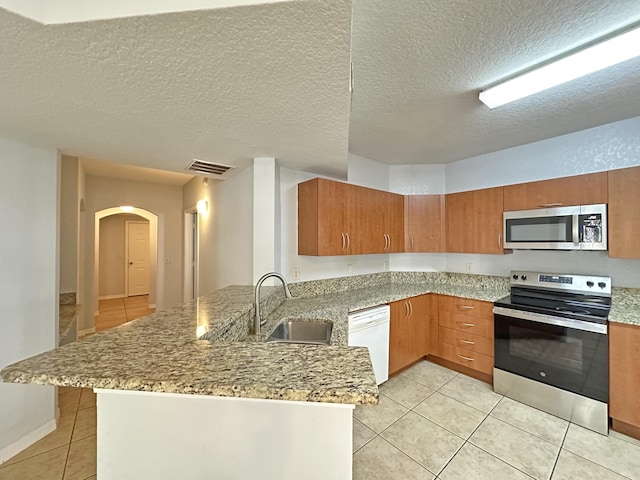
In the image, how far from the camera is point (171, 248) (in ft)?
17.5

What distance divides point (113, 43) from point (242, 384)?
4.03 ft

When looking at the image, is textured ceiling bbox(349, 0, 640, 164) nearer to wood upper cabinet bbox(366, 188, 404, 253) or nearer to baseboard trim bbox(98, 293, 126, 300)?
wood upper cabinet bbox(366, 188, 404, 253)

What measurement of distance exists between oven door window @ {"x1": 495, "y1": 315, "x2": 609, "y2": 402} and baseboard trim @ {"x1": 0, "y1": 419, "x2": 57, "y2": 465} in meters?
3.88

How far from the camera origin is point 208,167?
2590 mm

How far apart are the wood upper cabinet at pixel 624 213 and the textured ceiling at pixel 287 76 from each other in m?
0.56

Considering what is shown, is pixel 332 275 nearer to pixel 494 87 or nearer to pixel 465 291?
pixel 465 291

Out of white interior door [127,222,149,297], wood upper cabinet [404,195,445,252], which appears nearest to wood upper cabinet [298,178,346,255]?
wood upper cabinet [404,195,445,252]

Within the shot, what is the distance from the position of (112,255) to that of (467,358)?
8600 millimetres

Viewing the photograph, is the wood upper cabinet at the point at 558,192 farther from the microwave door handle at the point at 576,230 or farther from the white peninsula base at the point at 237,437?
the white peninsula base at the point at 237,437

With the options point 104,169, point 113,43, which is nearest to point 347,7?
point 113,43

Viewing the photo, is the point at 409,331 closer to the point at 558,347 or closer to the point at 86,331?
the point at 558,347

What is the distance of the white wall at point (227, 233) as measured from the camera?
2.71m

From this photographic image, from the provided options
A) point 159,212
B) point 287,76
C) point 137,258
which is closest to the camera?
point 287,76

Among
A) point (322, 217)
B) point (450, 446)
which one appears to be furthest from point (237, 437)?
point (322, 217)
